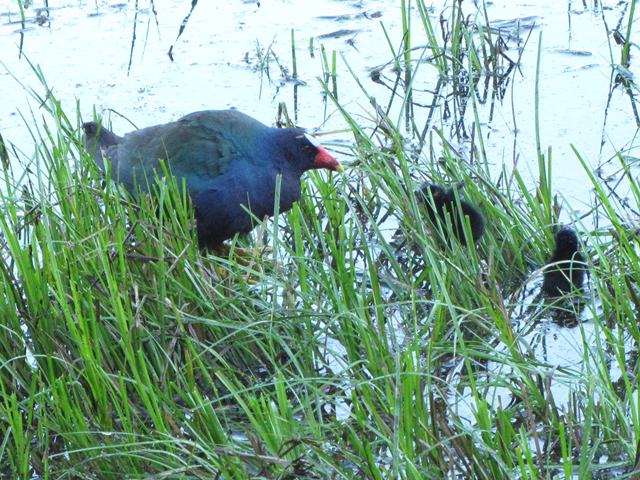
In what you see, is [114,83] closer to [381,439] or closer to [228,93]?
[228,93]

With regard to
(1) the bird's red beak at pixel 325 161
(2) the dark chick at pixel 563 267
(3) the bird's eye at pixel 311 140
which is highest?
(3) the bird's eye at pixel 311 140

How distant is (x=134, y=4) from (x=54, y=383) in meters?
3.95

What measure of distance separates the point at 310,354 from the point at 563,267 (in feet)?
A: 3.16

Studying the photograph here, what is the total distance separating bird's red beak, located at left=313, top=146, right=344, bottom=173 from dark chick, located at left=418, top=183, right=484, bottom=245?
1.07ft

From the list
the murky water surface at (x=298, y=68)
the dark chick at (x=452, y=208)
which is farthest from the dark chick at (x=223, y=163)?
the murky water surface at (x=298, y=68)

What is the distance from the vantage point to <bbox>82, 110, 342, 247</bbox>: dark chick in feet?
12.5

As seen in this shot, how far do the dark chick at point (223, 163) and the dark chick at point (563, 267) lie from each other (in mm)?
872

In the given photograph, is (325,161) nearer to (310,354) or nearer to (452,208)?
(452,208)

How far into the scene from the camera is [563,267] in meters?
3.54

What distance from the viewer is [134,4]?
6168 millimetres

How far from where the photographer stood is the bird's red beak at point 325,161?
3996 millimetres

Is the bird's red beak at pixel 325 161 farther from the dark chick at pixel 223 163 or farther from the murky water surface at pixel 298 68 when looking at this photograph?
the murky water surface at pixel 298 68

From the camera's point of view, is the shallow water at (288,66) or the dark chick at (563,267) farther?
the shallow water at (288,66)

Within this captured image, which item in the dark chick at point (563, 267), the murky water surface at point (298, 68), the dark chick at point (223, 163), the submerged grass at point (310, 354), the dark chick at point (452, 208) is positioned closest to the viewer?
the submerged grass at point (310, 354)
